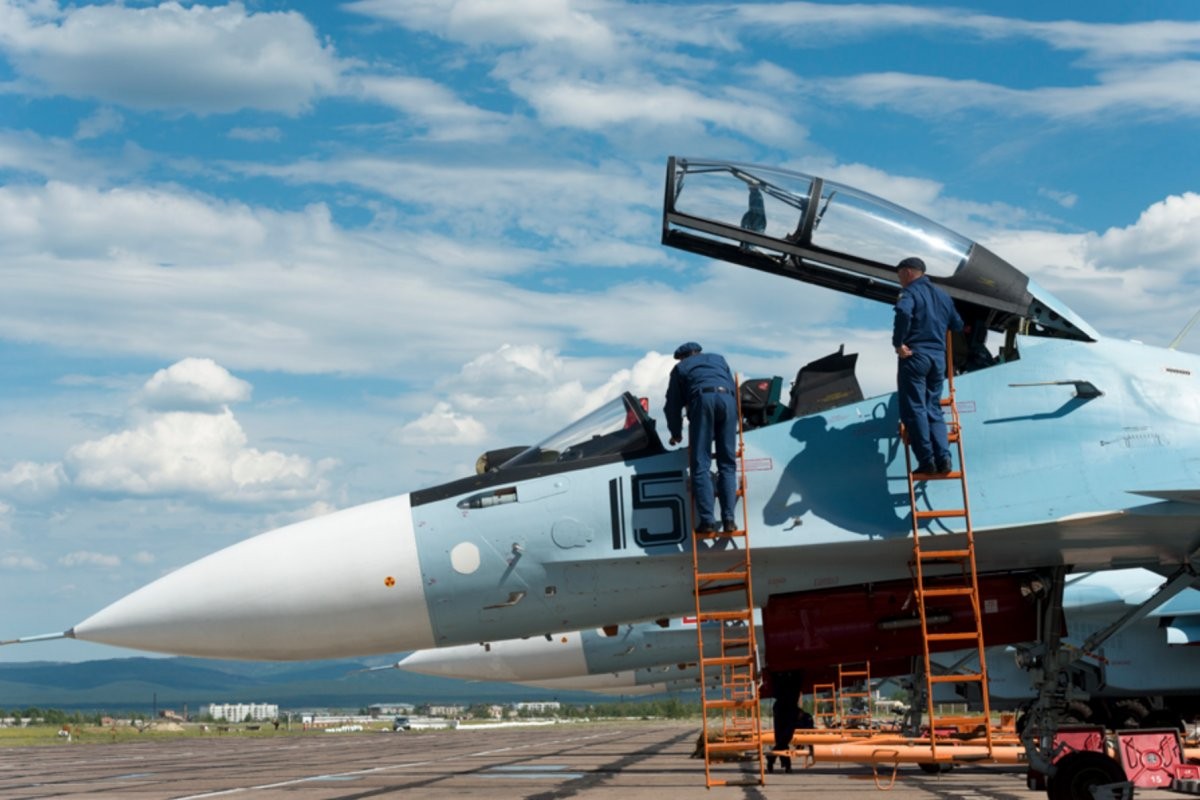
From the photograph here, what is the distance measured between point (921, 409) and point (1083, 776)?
255 cm

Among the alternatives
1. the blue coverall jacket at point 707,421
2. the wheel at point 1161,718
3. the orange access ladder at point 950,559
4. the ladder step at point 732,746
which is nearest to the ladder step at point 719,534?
the blue coverall jacket at point 707,421

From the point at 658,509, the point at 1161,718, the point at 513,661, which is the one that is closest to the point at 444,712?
the point at 513,661

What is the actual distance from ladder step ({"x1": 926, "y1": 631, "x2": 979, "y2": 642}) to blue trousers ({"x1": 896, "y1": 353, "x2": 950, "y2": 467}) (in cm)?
124

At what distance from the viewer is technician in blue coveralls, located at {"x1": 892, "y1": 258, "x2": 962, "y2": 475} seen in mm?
8188

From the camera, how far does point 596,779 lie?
44.1ft

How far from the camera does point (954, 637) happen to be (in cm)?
858

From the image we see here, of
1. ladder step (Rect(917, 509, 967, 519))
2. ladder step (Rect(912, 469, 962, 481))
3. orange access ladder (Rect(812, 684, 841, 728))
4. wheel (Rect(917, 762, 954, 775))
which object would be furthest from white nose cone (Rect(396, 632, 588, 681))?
ladder step (Rect(912, 469, 962, 481))

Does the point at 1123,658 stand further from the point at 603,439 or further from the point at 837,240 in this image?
the point at 603,439

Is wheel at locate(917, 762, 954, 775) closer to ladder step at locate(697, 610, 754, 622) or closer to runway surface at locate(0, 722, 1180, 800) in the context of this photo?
runway surface at locate(0, 722, 1180, 800)

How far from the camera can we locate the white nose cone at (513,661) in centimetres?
2972

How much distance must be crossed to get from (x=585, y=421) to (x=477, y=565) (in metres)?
1.37

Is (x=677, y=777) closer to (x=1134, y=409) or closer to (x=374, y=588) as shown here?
(x=374, y=588)

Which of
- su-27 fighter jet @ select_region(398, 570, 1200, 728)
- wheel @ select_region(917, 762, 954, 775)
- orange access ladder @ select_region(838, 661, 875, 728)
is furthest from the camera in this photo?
su-27 fighter jet @ select_region(398, 570, 1200, 728)

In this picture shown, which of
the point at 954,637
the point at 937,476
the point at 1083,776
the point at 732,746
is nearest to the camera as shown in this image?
the point at 1083,776
